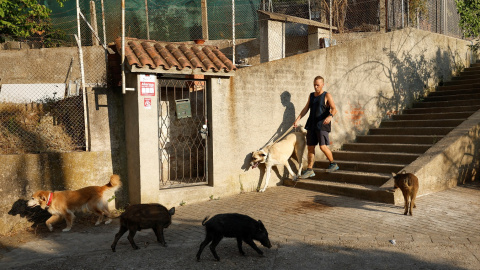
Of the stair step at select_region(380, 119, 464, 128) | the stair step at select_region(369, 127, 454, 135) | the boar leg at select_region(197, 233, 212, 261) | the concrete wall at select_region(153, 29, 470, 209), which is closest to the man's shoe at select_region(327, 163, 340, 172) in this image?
the concrete wall at select_region(153, 29, 470, 209)

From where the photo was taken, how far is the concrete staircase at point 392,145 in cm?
841

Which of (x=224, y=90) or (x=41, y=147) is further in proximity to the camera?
(x=224, y=90)

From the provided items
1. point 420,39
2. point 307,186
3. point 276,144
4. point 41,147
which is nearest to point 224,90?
point 276,144

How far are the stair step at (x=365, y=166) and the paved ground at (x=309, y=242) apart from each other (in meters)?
1.13

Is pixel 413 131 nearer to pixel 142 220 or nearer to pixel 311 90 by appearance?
pixel 311 90

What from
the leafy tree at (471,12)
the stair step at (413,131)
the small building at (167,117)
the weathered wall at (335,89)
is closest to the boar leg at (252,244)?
the small building at (167,117)

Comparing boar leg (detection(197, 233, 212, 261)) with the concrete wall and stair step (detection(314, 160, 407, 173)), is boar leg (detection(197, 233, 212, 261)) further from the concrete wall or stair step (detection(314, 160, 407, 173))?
stair step (detection(314, 160, 407, 173))

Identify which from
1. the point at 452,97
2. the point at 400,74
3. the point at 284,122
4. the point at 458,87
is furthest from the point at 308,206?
the point at 458,87

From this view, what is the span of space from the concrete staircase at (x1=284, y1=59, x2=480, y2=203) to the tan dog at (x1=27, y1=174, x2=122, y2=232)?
4263 millimetres

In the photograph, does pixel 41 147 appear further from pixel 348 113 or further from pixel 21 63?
pixel 348 113

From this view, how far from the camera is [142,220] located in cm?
547

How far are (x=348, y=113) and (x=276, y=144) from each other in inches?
107

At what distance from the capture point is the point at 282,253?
17.4 ft

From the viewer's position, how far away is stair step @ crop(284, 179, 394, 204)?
7.50m
